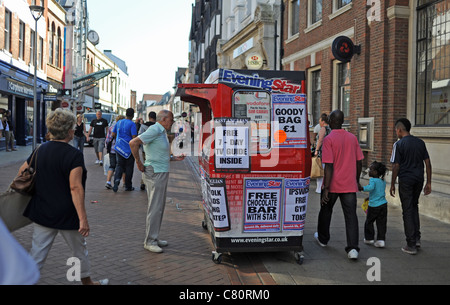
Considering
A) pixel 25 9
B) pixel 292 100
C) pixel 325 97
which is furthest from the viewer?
pixel 25 9

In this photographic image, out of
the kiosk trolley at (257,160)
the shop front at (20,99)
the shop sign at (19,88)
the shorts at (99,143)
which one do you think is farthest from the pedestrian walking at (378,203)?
the shop sign at (19,88)

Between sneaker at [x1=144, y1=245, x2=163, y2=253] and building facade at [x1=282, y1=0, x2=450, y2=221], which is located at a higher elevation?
building facade at [x1=282, y1=0, x2=450, y2=221]

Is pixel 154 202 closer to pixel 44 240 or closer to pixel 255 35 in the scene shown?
pixel 44 240

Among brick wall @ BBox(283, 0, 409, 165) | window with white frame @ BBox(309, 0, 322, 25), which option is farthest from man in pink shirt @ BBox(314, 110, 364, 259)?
window with white frame @ BBox(309, 0, 322, 25)

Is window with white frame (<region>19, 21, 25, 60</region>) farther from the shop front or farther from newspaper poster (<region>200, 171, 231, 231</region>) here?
newspaper poster (<region>200, 171, 231, 231</region>)

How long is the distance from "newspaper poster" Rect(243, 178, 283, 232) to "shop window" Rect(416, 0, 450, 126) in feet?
17.2

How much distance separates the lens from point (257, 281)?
15.2ft

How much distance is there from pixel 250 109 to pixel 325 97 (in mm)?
9555

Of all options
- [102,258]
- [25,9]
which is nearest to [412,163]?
[102,258]

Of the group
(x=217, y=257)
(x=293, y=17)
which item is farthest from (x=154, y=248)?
(x=293, y=17)

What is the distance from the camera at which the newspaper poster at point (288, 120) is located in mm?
5133

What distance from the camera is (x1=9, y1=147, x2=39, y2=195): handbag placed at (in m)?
3.72

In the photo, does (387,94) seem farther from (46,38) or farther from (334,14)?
(46,38)

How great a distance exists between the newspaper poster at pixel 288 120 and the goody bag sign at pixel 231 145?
0.35 meters
